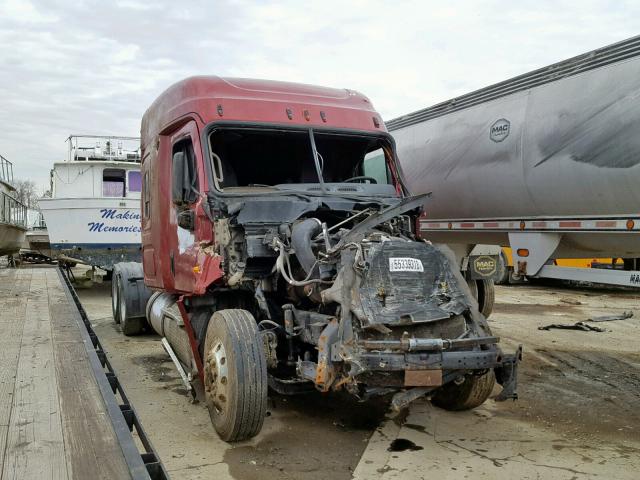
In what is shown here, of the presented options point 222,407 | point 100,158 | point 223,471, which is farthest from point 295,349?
point 100,158

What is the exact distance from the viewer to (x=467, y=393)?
16.1ft

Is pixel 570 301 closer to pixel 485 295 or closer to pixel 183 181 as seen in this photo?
pixel 485 295

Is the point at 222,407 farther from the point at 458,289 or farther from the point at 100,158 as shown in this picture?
the point at 100,158

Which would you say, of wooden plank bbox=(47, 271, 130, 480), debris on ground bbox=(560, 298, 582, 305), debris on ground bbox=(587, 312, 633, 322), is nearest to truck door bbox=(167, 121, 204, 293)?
wooden plank bbox=(47, 271, 130, 480)

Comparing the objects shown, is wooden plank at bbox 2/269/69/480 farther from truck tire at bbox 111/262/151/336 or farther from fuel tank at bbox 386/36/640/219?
fuel tank at bbox 386/36/640/219

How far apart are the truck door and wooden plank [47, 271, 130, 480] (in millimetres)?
1148

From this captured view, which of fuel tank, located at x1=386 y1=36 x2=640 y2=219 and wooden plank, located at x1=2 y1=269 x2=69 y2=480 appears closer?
wooden plank, located at x1=2 y1=269 x2=69 y2=480

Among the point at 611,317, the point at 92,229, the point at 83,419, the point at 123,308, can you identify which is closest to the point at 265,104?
the point at 83,419

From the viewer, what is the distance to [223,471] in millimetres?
4062

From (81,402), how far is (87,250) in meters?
10.5

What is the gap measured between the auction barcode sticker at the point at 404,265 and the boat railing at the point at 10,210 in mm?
12701

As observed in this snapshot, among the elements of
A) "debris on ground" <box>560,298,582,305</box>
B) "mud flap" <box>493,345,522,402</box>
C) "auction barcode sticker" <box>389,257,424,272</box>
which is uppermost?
"auction barcode sticker" <box>389,257,424,272</box>

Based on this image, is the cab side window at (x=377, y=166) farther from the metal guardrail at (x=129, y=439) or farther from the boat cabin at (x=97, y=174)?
the boat cabin at (x=97, y=174)

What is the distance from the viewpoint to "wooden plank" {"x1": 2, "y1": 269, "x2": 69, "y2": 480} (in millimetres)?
2551
